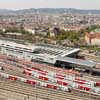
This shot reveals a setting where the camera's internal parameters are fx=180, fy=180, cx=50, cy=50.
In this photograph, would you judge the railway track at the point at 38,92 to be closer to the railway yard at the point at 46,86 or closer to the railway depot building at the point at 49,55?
the railway yard at the point at 46,86

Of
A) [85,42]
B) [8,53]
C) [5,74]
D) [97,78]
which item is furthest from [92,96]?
→ [85,42]

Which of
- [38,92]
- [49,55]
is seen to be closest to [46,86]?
[38,92]

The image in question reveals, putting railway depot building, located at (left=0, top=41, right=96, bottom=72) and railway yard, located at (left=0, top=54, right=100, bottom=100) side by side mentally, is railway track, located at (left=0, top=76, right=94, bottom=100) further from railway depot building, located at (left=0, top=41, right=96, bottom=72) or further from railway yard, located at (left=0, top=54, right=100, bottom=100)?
railway depot building, located at (left=0, top=41, right=96, bottom=72)

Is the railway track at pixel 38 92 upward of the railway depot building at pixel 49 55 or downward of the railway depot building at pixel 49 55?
downward

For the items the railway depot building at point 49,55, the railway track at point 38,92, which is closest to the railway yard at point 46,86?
the railway track at point 38,92

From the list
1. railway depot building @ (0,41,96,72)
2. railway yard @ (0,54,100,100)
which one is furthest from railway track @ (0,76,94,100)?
railway depot building @ (0,41,96,72)

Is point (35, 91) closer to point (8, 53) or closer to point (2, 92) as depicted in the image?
point (2, 92)

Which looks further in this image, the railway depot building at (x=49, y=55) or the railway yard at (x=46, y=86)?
the railway depot building at (x=49, y=55)

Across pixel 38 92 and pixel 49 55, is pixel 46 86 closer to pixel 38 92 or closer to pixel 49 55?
pixel 38 92

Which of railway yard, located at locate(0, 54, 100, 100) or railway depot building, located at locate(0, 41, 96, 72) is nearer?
railway yard, located at locate(0, 54, 100, 100)
